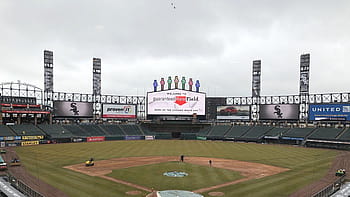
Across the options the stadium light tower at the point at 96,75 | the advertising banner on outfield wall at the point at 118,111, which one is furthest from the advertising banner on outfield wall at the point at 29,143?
the stadium light tower at the point at 96,75

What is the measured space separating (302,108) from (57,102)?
93.5 meters

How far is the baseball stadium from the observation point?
27.0 meters

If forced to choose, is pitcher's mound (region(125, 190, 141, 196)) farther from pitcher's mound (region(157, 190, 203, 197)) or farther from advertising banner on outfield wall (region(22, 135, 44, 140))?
advertising banner on outfield wall (region(22, 135, 44, 140))

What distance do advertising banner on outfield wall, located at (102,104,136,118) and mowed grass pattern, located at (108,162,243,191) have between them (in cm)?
6466

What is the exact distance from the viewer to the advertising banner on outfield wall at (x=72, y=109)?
290 feet

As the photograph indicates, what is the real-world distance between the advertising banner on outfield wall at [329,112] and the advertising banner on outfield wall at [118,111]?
227 feet

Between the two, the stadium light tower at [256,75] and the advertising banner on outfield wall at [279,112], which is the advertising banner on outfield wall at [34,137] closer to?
the advertising banner on outfield wall at [279,112]

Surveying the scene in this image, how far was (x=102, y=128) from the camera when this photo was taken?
3634 inches

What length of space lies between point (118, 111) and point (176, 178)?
74302mm

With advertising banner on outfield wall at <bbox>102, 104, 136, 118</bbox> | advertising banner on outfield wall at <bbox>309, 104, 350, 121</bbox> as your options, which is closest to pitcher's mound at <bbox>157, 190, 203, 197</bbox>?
advertising banner on outfield wall at <bbox>309, 104, 350, 121</bbox>

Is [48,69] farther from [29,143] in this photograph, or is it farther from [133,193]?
[133,193]

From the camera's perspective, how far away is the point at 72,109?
90688 millimetres

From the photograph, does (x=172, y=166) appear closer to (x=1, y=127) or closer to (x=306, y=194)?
(x=306, y=194)

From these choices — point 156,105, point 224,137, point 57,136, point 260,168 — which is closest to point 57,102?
point 57,136
